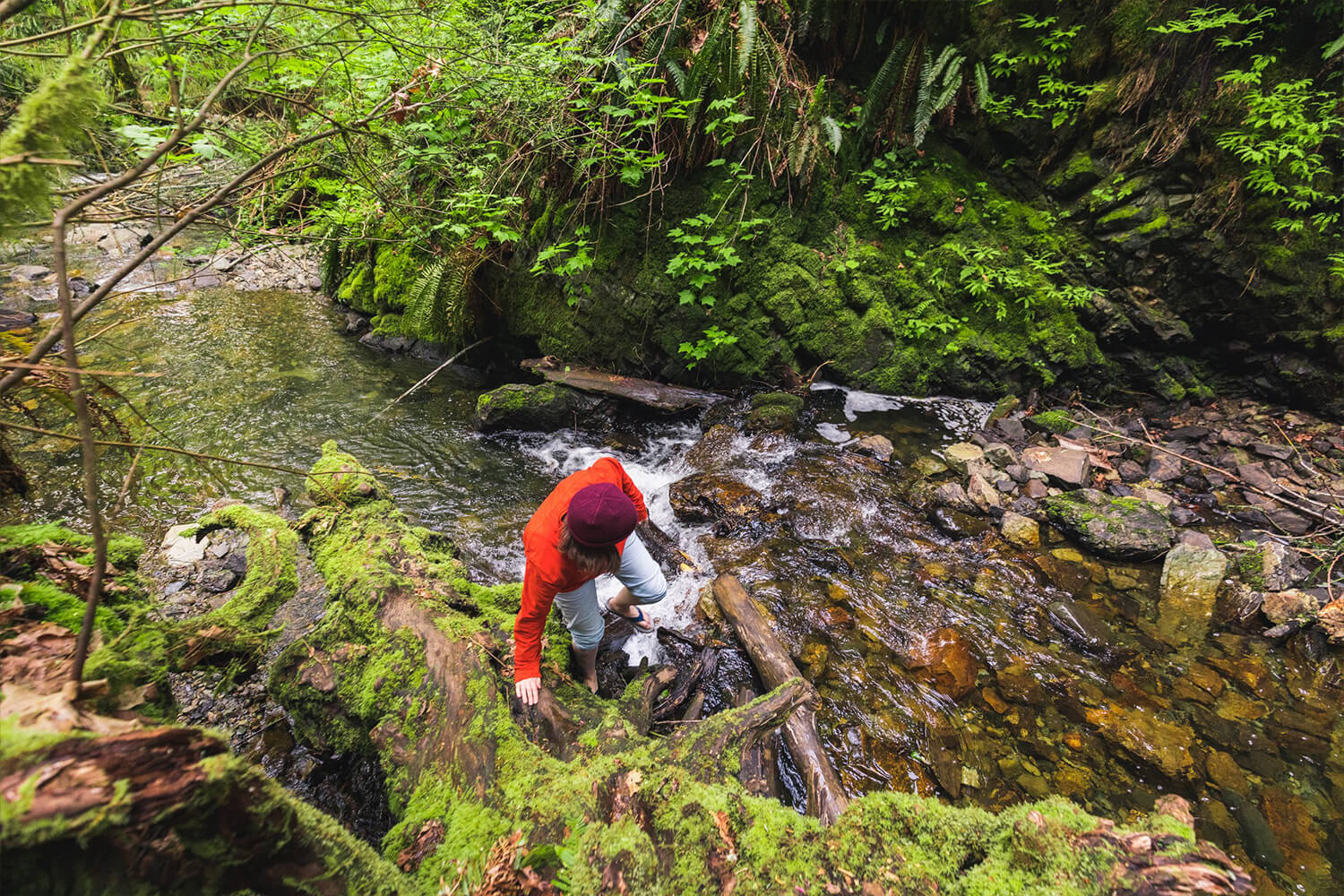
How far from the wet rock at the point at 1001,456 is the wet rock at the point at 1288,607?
2.35m

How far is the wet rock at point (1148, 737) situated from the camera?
10.8 feet

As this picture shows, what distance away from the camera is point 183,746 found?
1.15m

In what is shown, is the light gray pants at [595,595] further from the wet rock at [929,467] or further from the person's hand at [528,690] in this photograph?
the wet rock at [929,467]

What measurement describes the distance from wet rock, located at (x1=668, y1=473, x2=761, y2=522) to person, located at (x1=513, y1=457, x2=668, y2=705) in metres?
2.25

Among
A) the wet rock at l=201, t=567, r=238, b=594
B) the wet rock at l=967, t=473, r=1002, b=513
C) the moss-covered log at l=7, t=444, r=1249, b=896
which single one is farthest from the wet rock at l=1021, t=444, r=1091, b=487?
the wet rock at l=201, t=567, r=238, b=594

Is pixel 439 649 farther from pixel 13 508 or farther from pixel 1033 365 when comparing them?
pixel 1033 365

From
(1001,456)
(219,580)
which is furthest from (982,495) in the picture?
(219,580)

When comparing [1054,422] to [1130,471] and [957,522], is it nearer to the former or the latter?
[1130,471]

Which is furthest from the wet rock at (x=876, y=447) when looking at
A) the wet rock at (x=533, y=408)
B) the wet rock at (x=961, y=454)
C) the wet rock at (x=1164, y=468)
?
the wet rock at (x=533, y=408)

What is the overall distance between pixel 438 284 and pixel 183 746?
21.9 feet

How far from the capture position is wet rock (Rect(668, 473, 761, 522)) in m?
5.36

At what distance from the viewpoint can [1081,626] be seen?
423cm

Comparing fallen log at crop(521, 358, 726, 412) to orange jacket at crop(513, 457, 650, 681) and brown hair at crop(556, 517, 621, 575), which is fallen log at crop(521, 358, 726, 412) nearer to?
orange jacket at crop(513, 457, 650, 681)

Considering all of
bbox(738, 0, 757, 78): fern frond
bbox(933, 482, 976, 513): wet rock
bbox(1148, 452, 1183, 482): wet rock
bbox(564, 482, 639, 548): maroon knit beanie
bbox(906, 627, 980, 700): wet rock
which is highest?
bbox(738, 0, 757, 78): fern frond
